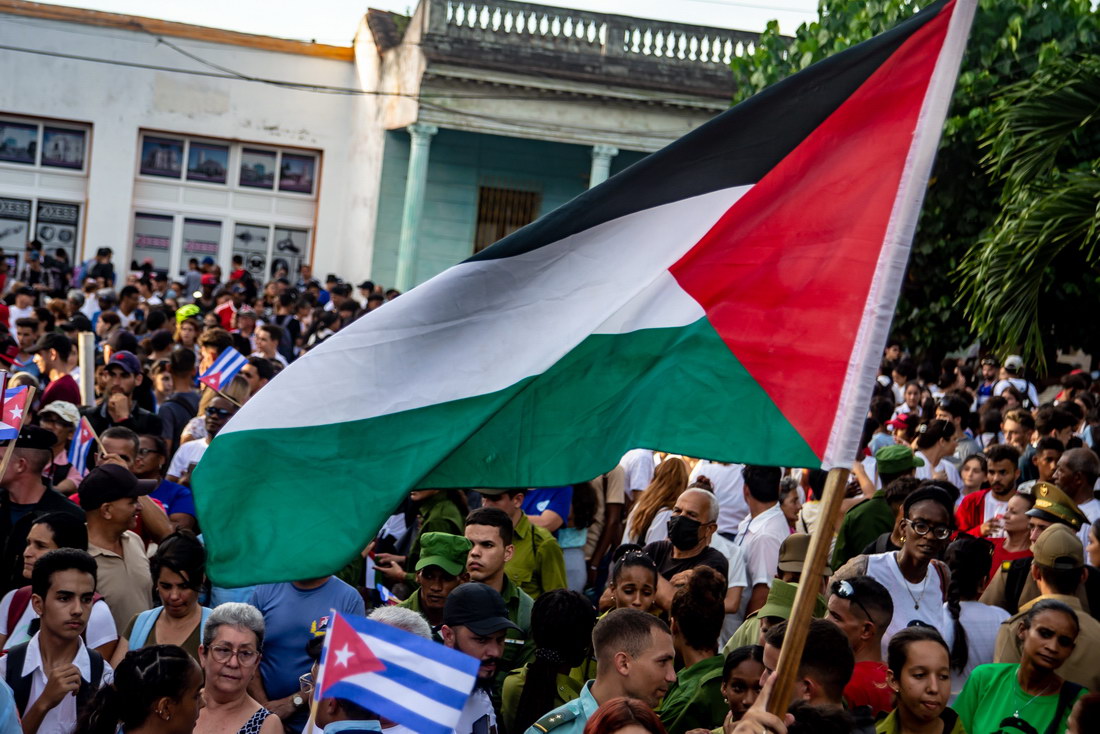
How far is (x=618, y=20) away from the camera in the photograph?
26359mm

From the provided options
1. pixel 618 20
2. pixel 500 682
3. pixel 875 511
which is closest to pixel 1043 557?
pixel 875 511

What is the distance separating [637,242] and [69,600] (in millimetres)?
2672

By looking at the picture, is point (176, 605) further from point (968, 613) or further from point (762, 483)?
point (968, 613)

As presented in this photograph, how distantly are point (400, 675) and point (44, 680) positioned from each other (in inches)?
96.3

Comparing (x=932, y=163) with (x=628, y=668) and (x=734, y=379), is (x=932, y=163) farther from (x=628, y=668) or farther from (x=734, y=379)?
(x=628, y=668)

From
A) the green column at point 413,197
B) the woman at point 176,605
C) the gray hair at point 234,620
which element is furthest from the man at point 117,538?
the green column at point 413,197

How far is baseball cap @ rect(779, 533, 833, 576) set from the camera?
6.60m

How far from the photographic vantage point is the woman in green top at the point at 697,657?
17.6ft

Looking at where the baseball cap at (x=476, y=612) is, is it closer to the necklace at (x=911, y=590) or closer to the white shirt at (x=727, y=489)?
the necklace at (x=911, y=590)

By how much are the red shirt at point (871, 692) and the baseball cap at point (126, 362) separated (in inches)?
261

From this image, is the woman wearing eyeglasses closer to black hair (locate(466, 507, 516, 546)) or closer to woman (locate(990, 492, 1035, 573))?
woman (locate(990, 492, 1035, 573))

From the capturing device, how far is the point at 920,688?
497cm

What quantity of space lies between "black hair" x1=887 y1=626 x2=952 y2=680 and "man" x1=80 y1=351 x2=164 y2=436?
238 inches

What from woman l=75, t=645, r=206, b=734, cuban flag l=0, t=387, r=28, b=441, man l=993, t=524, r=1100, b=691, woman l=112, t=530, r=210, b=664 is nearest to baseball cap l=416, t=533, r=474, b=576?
woman l=112, t=530, r=210, b=664
